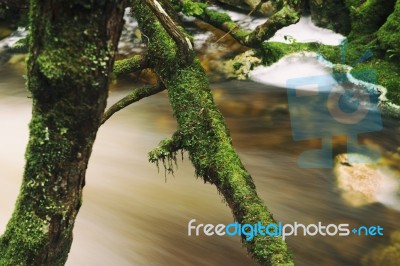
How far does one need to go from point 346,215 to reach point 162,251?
7.63ft

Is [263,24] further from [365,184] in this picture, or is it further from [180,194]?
[180,194]

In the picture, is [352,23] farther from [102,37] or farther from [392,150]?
[102,37]

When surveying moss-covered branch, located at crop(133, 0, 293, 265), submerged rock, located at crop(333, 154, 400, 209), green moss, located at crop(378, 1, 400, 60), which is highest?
moss-covered branch, located at crop(133, 0, 293, 265)

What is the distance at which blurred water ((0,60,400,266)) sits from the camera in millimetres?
4605

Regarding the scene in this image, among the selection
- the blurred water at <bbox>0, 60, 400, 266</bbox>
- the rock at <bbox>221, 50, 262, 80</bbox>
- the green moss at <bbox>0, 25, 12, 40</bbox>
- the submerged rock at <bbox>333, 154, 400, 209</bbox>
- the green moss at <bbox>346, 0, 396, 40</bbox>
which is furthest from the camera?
the green moss at <bbox>0, 25, 12, 40</bbox>

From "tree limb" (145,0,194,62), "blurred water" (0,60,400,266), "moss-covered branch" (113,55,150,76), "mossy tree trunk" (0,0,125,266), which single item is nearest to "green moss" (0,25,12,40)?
"blurred water" (0,60,400,266)

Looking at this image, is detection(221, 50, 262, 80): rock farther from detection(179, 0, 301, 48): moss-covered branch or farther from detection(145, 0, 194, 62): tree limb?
detection(145, 0, 194, 62): tree limb

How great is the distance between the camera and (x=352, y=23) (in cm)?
862

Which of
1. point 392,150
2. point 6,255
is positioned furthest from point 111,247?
point 392,150

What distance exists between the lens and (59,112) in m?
1.60

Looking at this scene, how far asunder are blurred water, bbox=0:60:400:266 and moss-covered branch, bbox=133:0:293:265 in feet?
7.63

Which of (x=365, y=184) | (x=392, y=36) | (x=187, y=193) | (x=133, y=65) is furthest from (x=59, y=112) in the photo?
(x=392, y=36)

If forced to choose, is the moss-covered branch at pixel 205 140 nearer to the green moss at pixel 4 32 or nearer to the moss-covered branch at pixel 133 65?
the moss-covered branch at pixel 133 65

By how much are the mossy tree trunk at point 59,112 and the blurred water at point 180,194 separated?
8.77ft
